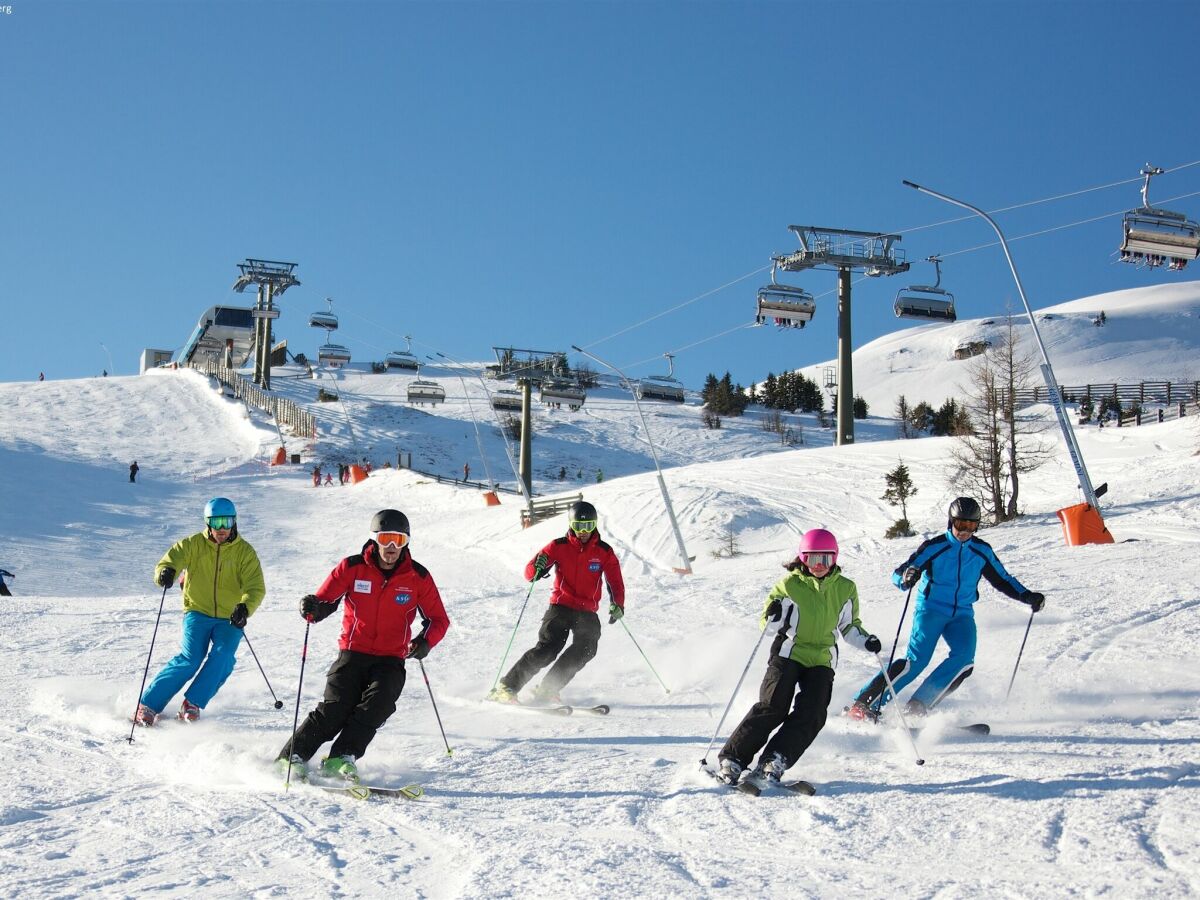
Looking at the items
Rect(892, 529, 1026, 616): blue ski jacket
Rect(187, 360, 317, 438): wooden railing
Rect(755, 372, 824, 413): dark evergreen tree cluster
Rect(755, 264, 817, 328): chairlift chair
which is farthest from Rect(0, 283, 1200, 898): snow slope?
Rect(755, 372, 824, 413): dark evergreen tree cluster

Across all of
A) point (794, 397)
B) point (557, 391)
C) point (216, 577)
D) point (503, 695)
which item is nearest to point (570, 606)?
point (503, 695)

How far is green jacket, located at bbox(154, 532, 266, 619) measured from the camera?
7.62 m

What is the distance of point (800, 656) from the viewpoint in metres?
6.07

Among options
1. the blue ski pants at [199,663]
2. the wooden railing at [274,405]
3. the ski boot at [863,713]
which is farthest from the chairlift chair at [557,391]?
the ski boot at [863,713]

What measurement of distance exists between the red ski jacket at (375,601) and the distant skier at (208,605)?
1663 millimetres

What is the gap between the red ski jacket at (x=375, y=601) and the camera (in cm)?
616

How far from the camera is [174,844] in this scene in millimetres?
Result: 4715

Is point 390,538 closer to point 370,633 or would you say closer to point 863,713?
point 370,633

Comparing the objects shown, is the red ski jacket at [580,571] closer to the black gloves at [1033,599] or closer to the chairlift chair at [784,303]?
the black gloves at [1033,599]

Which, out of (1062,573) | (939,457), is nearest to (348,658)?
(1062,573)

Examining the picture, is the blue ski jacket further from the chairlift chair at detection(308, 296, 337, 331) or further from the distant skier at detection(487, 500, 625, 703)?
the chairlift chair at detection(308, 296, 337, 331)

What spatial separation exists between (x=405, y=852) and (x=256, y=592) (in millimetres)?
3540

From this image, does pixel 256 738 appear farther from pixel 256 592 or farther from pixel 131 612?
pixel 131 612

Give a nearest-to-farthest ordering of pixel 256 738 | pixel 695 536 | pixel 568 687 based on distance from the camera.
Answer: pixel 256 738, pixel 568 687, pixel 695 536
